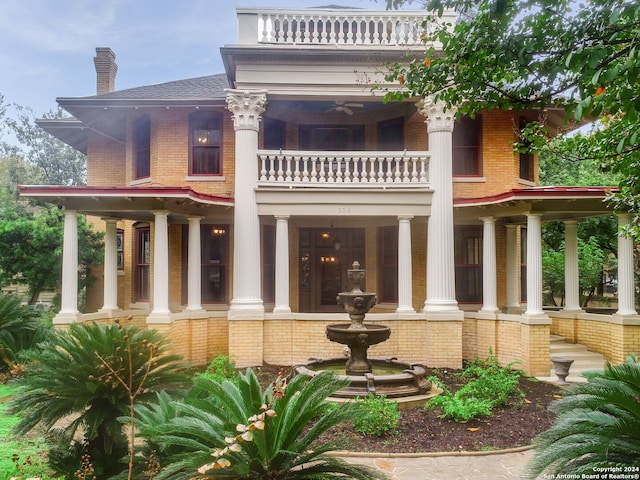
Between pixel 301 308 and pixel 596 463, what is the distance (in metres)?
11.5

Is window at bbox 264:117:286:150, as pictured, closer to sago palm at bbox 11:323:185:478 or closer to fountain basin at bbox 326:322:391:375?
fountain basin at bbox 326:322:391:375

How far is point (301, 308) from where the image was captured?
15086 mm

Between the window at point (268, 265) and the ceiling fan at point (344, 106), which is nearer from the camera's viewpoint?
the ceiling fan at point (344, 106)

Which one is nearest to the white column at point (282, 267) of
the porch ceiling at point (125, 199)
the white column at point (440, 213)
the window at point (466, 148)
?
the porch ceiling at point (125, 199)

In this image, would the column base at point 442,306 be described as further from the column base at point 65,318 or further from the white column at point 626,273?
the column base at point 65,318

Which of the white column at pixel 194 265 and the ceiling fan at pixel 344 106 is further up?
the ceiling fan at pixel 344 106

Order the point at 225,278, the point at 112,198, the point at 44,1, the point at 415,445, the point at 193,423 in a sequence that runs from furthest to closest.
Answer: the point at 44,1 → the point at 225,278 → the point at 112,198 → the point at 415,445 → the point at 193,423

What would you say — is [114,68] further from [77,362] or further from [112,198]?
[77,362]

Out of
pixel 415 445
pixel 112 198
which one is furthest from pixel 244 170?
pixel 415 445

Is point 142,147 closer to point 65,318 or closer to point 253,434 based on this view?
point 65,318

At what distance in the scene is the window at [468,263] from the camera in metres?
14.0

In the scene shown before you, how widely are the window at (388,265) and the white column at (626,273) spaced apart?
5.89 meters

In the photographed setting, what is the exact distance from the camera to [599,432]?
163 inches

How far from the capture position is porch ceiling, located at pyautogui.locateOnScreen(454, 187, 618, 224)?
1130cm
